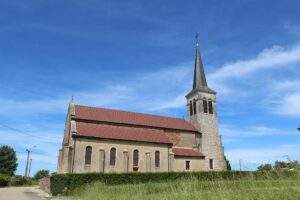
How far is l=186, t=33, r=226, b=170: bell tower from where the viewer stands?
53344 millimetres

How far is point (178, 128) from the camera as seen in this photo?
173 feet

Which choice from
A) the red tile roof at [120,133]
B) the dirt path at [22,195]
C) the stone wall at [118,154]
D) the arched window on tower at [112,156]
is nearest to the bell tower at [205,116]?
the red tile roof at [120,133]

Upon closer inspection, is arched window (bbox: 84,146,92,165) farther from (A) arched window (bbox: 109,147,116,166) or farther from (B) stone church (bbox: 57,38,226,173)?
(A) arched window (bbox: 109,147,116,166)

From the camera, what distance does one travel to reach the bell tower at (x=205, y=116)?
53.3m

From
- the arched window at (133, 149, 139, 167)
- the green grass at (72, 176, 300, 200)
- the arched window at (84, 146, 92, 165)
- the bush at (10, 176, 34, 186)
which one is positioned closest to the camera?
the green grass at (72, 176, 300, 200)

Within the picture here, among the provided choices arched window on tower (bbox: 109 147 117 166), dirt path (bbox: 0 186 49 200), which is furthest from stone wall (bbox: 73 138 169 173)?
dirt path (bbox: 0 186 49 200)

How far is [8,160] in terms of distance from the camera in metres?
82.6

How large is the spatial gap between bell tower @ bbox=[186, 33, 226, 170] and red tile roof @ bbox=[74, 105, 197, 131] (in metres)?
1.94

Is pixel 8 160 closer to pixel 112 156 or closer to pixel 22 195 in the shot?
pixel 112 156

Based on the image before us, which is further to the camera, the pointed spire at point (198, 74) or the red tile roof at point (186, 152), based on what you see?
the pointed spire at point (198, 74)

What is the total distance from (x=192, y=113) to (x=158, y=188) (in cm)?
4834

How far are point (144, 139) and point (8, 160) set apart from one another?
162 ft

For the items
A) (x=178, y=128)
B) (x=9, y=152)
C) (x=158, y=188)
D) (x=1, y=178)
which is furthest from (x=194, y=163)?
(x=9, y=152)

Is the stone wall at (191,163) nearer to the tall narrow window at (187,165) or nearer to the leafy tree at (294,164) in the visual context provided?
the tall narrow window at (187,165)
